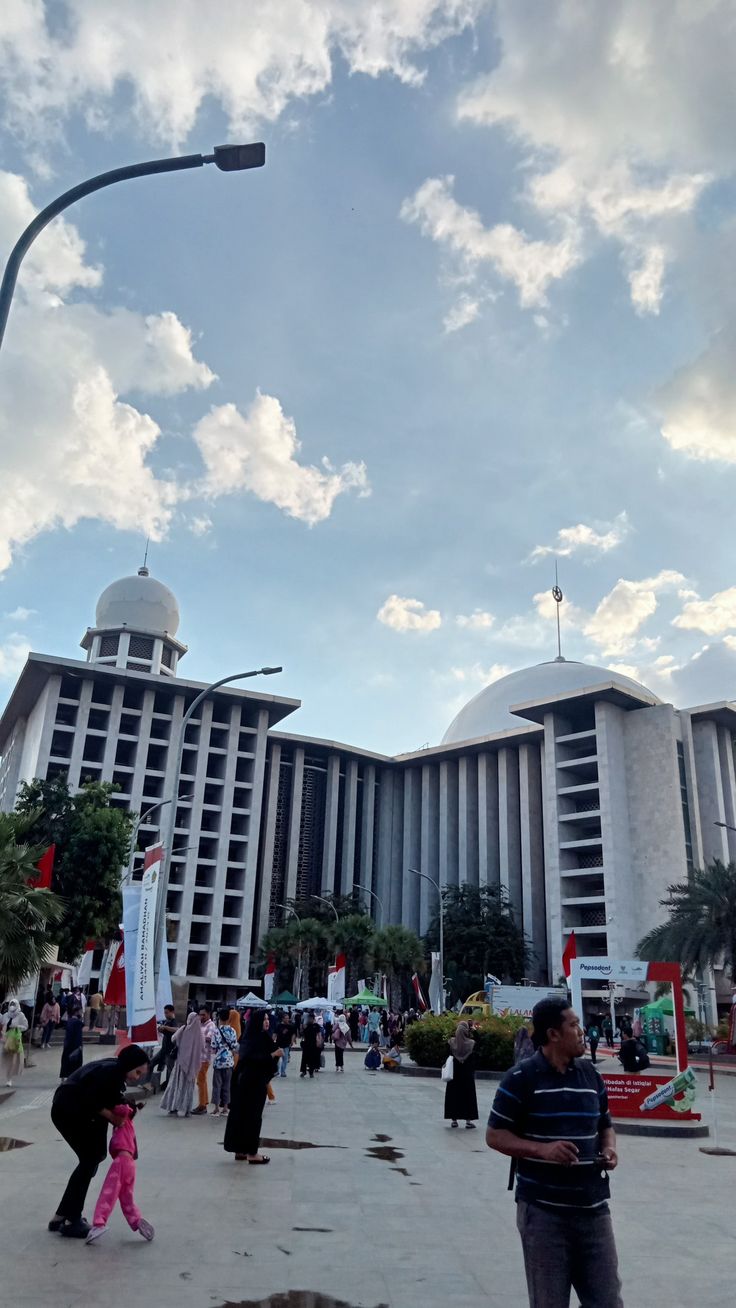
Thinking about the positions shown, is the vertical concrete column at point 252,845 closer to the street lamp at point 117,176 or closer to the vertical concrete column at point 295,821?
the vertical concrete column at point 295,821

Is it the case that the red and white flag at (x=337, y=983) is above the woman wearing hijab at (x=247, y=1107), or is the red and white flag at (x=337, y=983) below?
above

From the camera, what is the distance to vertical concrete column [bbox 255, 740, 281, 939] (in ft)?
237

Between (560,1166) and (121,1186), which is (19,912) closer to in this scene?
(121,1186)

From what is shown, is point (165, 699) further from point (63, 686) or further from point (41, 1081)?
point (41, 1081)

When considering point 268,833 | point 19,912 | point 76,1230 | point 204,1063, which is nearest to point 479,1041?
point 204,1063

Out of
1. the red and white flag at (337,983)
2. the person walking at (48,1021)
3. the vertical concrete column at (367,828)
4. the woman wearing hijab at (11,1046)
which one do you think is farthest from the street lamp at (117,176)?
the vertical concrete column at (367,828)

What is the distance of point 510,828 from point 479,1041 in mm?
50696

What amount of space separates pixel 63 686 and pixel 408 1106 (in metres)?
56.3

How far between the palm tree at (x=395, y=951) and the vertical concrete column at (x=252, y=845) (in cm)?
1441

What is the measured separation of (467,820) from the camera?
75812 millimetres

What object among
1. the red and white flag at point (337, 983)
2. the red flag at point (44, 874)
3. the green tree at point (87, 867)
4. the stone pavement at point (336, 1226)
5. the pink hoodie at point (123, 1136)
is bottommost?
the stone pavement at point (336, 1226)

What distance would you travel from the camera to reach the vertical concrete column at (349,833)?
7831 cm

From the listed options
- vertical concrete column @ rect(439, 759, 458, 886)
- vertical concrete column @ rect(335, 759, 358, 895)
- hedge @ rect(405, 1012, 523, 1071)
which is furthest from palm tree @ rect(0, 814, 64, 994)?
vertical concrete column @ rect(335, 759, 358, 895)

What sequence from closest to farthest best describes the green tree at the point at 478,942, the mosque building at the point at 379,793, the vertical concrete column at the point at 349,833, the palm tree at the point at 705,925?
the palm tree at the point at 705,925 → the green tree at the point at 478,942 → the mosque building at the point at 379,793 → the vertical concrete column at the point at 349,833
